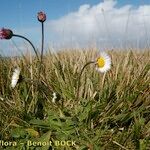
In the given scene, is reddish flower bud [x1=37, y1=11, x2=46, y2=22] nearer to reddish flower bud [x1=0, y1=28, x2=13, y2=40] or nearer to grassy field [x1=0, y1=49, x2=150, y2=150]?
Answer: reddish flower bud [x1=0, y1=28, x2=13, y2=40]

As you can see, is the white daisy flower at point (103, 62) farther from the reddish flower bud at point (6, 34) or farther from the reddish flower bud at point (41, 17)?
the reddish flower bud at point (6, 34)

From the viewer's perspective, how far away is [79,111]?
3.17 m

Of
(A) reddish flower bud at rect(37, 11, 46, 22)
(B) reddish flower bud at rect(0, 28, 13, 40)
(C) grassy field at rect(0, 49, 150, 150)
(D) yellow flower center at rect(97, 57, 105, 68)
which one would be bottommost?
(C) grassy field at rect(0, 49, 150, 150)

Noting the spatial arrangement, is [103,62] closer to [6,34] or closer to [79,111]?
[79,111]

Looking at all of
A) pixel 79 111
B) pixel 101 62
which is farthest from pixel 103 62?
pixel 79 111

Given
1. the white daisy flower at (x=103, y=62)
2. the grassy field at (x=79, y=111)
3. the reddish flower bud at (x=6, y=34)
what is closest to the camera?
the grassy field at (x=79, y=111)

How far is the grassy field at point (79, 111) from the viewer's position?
9.68ft

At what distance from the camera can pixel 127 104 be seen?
10.7ft

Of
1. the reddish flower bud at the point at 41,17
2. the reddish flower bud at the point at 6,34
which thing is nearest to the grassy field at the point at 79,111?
the reddish flower bud at the point at 6,34

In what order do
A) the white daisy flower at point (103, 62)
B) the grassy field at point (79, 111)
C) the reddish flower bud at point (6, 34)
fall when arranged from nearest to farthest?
the grassy field at point (79, 111) < the reddish flower bud at point (6, 34) < the white daisy flower at point (103, 62)

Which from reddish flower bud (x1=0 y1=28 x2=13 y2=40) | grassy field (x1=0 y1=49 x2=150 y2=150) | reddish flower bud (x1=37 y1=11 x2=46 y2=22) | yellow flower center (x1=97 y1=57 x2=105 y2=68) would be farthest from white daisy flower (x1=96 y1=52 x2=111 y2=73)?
reddish flower bud (x1=0 y1=28 x2=13 y2=40)

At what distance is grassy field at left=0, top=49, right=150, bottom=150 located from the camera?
9.68 ft

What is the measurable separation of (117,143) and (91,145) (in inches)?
7.7

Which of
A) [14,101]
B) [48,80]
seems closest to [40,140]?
[14,101]
